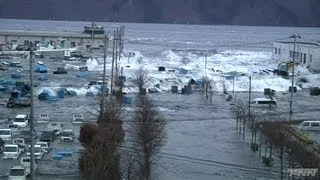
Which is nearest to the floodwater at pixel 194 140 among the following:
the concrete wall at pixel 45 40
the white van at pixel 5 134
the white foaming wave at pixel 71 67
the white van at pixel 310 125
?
the white van at pixel 5 134

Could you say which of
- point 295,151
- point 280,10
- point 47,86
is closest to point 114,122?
point 295,151

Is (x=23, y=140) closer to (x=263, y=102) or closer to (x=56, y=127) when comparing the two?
(x=56, y=127)

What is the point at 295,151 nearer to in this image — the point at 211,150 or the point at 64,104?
the point at 211,150

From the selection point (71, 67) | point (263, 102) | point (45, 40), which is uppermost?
point (45, 40)

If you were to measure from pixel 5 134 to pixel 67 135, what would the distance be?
1.93 ft

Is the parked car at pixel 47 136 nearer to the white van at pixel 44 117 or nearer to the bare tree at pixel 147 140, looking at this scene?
the white van at pixel 44 117

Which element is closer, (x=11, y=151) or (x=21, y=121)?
(x=11, y=151)

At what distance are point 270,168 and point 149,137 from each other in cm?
106

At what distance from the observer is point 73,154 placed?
5.16 m

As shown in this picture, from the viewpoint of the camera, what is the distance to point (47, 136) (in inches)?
223

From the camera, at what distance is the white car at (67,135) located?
5680 millimetres

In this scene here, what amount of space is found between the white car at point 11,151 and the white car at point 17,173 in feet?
2.43

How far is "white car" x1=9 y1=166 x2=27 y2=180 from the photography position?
4105mm

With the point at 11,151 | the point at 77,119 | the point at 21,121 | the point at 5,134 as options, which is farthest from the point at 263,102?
the point at 11,151
